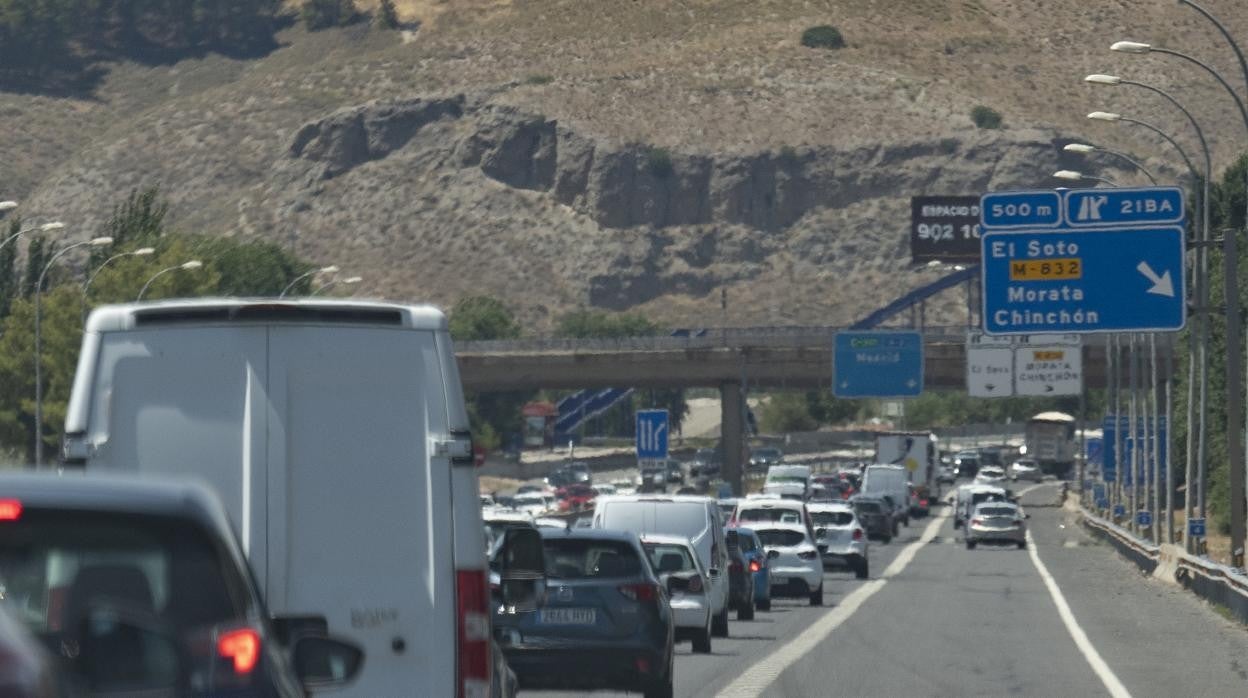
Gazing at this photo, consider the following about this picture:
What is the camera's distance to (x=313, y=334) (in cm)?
1066

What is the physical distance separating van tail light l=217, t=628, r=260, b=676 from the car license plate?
45.2 feet

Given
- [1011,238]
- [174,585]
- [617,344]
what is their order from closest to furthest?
[174,585]
[1011,238]
[617,344]

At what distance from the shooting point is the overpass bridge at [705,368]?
9725 centimetres

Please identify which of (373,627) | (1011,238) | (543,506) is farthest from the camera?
(543,506)

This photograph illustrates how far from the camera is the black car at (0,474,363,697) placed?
6102 millimetres

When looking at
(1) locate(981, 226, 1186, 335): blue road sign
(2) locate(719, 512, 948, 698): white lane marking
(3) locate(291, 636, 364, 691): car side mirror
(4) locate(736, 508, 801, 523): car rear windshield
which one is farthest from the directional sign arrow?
(3) locate(291, 636, 364, 691): car side mirror

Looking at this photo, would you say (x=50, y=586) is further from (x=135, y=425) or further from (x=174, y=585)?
(x=135, y=425)

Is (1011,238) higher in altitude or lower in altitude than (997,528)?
higher

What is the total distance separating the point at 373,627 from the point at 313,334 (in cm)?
127

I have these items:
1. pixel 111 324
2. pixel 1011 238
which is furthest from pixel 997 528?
pixel 111 324

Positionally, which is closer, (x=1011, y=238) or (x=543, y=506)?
(x=1011, y=238)

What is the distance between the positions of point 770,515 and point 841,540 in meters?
3.78

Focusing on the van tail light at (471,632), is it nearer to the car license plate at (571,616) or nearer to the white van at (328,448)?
the white van at (328,448)

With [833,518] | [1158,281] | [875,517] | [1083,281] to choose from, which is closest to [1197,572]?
[1158,281]
